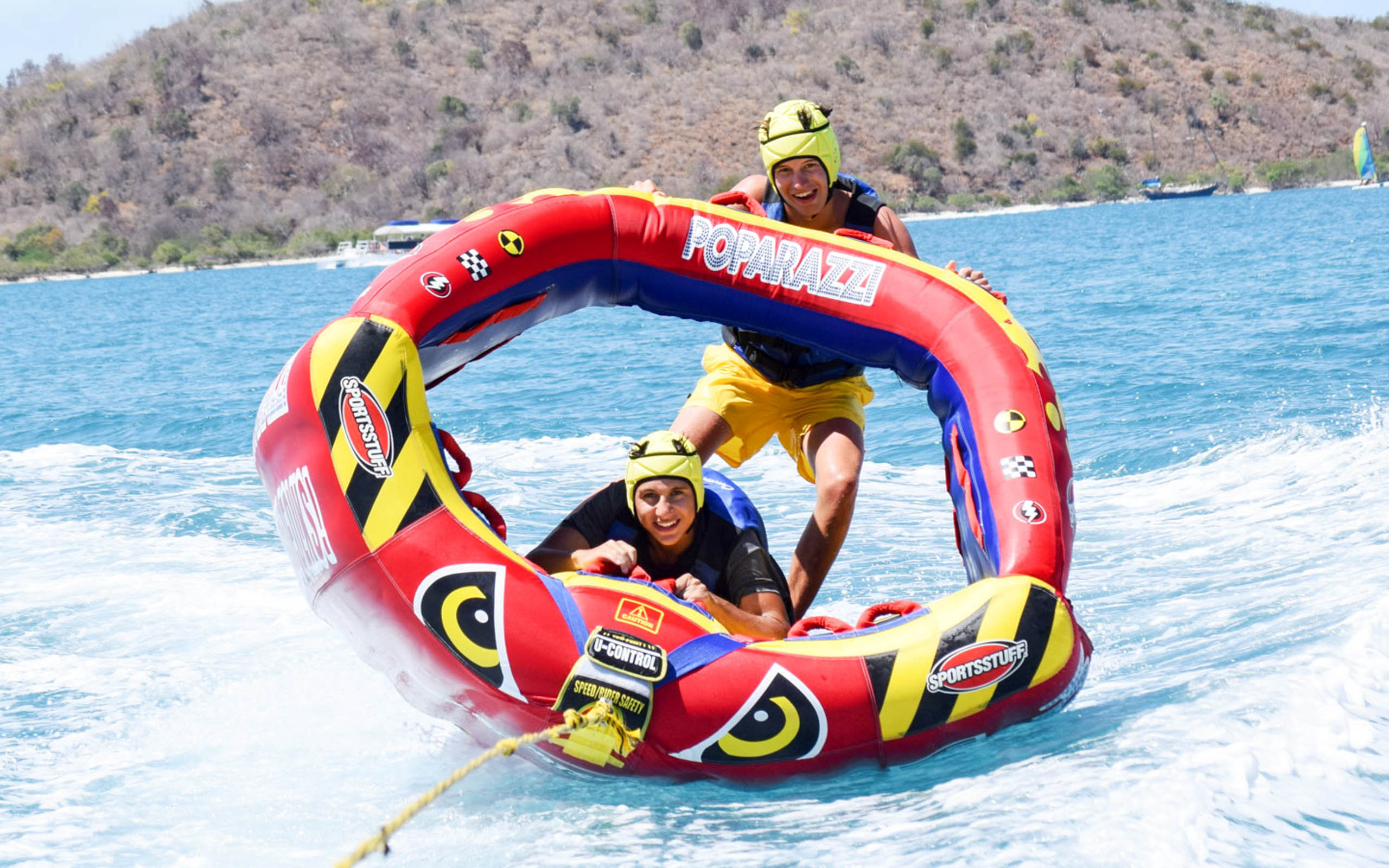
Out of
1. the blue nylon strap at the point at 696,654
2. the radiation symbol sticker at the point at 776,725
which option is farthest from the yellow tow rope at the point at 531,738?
the radiation symbol sticker at the point at 776,725

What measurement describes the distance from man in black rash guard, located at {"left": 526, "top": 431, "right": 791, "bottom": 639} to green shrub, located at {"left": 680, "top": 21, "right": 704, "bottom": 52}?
49273mm

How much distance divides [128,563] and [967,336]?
4.01 m

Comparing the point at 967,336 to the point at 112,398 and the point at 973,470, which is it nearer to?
the point at 973,470

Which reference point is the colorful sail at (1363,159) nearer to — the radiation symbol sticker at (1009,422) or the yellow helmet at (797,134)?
the yellow helmet at (797,134)

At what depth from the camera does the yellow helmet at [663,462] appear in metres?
3.88

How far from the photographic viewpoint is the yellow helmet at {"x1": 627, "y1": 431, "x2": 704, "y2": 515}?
3.88 metres

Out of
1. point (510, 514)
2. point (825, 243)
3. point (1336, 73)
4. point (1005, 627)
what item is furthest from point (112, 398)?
point (1336, 73)

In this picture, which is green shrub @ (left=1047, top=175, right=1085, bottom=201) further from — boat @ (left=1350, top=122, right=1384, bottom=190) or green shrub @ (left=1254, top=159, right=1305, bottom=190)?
boat @ (left=1350, top=122, right=1384, bottom=190)

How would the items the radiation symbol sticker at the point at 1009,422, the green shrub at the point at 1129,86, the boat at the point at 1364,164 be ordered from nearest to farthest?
the radiation symbol sticker at the point at 1009,422, the boat at the point at 1364,164, the green shrub at the point at 1129,86

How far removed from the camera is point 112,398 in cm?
1284

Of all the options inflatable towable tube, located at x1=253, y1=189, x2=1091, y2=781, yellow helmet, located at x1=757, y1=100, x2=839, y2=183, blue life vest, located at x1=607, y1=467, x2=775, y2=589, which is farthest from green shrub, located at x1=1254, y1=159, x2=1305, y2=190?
blue life vest, located at x1=607, y1=467, x2=775, y2=589

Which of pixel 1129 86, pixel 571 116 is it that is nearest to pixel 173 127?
pixel 571 116

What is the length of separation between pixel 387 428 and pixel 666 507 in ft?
2.69

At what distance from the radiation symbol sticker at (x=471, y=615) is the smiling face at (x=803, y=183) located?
192cm
